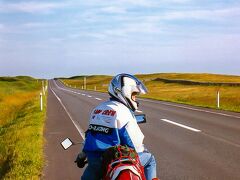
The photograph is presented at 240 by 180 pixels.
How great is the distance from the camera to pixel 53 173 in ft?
27.8

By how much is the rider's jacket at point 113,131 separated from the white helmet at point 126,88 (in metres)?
0.18

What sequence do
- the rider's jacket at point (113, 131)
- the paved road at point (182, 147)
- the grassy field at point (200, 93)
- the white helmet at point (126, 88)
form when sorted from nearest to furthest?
the rider's jacket at point (113, 131), the white helmet at point (126, 88), the paved road at point (182, 147), the grassy field at point (200, 93)

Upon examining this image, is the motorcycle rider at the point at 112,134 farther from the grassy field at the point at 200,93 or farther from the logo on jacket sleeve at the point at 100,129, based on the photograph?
the grassy field at the point at 200,93

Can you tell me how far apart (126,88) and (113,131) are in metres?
0.50

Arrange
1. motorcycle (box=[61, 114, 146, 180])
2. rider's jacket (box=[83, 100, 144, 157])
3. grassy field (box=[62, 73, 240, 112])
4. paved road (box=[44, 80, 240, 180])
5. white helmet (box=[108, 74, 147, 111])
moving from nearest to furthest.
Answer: motorcycle (box=[61, 114, 146, 180]) → rider's jacket (box=[83, 100, 144, 157]) → white helmet (box=[108, 74, 147, 111]) → paved road (box=[44, 80, 240, 180]) → grassy field (box=[62, 73, 240, 112])

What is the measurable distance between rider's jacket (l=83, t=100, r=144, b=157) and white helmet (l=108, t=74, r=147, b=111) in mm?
181

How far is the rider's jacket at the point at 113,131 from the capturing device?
390 centimetres

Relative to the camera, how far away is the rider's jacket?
390 centimetres

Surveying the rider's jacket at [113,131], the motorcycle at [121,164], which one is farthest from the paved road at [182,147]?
the motorcycle at [121,164]

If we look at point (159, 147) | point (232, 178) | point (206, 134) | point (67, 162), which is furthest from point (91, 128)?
point (206, 134)

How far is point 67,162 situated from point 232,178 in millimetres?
3634

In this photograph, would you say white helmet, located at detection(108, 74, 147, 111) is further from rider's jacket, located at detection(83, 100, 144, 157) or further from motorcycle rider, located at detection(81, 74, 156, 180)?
rider's jacket, located at detection(83, 100, 144, 157)

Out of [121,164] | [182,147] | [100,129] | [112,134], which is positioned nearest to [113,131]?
[112,134]

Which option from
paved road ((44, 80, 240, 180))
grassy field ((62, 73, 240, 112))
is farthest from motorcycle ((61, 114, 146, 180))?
grassy field ((62, 73, 240, 112))
